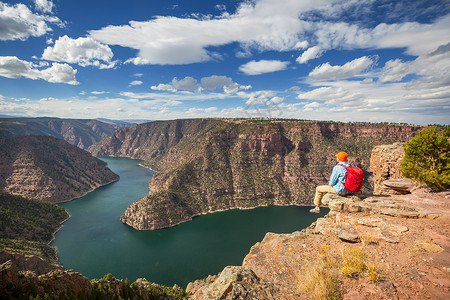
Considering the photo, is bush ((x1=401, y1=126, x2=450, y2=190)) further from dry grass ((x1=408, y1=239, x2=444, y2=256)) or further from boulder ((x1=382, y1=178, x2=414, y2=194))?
dry grass ((x1=408, y1=239, x2=444, y2=256))

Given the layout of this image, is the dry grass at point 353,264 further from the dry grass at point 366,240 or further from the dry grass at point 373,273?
the dry grass at point 366,240

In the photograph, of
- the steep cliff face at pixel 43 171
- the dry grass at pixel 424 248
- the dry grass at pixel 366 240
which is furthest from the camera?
the steep cliff face at pixel 43 171

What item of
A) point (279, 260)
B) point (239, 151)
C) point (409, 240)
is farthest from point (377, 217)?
point (239, 151)

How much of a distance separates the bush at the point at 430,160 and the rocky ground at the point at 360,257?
1560mm

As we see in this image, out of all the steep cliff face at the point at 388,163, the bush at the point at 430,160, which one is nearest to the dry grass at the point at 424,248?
the bush at the point at 430,160

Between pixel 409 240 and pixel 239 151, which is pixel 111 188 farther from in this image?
pixel 409 240

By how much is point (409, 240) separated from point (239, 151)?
152609 millimetres

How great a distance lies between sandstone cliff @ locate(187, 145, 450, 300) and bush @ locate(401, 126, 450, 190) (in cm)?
139

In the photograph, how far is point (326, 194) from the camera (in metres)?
15.7

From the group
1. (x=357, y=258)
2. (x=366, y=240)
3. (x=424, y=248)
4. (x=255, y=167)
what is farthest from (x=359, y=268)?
(x=255, y=167)

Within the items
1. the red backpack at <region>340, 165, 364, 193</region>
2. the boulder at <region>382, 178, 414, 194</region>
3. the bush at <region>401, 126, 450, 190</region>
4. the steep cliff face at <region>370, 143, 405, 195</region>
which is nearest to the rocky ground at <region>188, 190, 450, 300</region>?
the red backpack at <region>340, 165, 364, 193</region>

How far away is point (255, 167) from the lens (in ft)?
520

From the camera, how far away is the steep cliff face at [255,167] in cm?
11645

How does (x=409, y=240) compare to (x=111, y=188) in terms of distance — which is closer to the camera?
(x=409, y=240)
